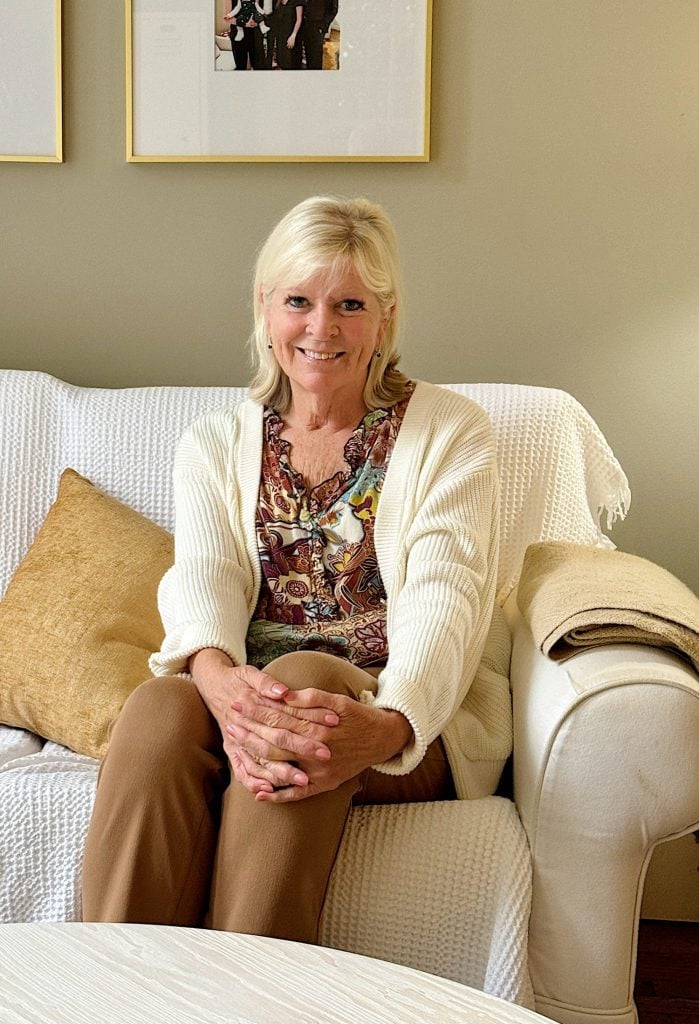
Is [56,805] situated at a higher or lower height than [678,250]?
lower

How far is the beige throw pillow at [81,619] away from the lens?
174 cm

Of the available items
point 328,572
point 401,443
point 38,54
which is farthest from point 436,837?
point 38,54

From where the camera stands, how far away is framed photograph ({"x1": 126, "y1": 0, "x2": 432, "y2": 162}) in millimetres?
2277

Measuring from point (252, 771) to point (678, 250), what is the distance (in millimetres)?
1481

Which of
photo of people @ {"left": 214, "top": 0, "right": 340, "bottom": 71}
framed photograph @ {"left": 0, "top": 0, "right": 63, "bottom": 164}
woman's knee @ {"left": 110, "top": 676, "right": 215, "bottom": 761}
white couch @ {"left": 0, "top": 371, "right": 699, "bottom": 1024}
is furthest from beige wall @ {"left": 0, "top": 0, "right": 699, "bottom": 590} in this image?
woman's knee @ {"left": 110, "top": 676, "right": 215, "bottom": 761}

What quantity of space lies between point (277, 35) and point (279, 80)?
86 millimetres

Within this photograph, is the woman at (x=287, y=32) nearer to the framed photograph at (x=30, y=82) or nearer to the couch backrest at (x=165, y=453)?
the framed photograph at (x=30, y=82)

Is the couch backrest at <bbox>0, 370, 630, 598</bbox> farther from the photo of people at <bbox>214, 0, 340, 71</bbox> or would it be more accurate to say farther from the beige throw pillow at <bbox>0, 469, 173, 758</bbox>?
the photo of people at <bbox>214, 0, 340, 71</bbox>

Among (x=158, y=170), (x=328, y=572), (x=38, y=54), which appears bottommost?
(x=328, y=572)

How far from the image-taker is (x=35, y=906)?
1.47 m

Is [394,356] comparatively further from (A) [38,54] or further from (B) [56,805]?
(A) [38,54]

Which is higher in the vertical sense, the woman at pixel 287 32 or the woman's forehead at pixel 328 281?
the woman at pixel 287 32

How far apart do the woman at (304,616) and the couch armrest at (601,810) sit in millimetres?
171

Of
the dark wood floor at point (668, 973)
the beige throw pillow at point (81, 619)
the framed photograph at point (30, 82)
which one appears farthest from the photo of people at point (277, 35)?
the dark wood floor at point (668, 973)
